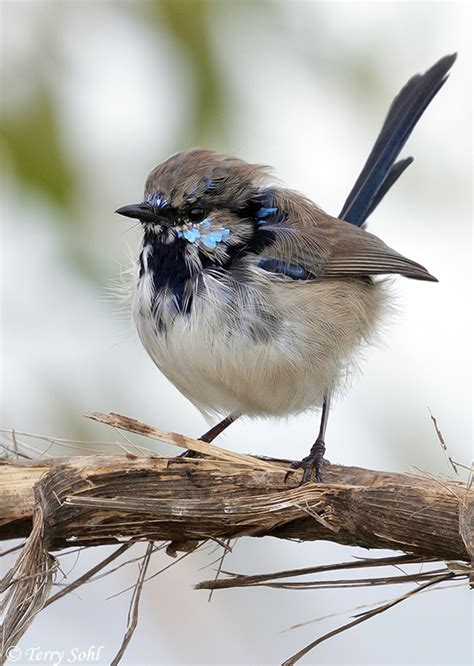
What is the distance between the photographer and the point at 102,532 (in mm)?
2951

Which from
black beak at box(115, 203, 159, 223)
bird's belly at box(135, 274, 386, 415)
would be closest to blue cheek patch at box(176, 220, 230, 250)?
black beak at box(115, 203, 159, 223)

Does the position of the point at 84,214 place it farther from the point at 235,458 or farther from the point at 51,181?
the point at 235,458

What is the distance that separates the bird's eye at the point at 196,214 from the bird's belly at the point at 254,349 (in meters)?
0.39

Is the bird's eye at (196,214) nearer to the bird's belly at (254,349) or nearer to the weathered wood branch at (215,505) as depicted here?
the bird's belly at (254,349)

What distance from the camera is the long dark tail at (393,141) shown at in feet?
16.6

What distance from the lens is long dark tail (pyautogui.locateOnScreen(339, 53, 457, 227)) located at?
5.05 metres

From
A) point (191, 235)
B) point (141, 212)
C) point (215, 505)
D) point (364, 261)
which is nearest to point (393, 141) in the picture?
point (364, 261)

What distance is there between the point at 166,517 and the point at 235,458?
35 centimetres

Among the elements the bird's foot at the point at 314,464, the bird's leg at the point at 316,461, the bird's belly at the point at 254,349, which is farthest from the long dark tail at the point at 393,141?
the bird's foot at the point at 314,464

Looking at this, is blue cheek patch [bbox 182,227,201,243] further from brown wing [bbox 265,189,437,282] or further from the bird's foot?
the bird's foot

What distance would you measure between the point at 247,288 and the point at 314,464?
781 mm

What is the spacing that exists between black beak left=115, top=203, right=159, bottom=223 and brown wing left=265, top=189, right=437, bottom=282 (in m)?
0.51

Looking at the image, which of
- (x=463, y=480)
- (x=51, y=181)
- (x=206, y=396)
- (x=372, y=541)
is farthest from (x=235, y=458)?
(x=51, y=181)

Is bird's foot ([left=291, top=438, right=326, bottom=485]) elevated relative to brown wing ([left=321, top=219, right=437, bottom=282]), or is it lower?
lower
